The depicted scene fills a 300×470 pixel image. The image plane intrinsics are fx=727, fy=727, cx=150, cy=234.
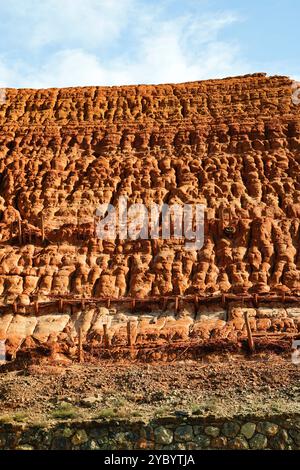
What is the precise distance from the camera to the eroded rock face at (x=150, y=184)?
27594mm

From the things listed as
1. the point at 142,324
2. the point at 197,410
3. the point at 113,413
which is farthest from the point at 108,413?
the point at 142,324

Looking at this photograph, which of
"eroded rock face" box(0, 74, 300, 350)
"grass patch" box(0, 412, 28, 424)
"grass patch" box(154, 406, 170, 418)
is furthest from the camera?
"eroded rock face" box(0, 74, 300, 350)

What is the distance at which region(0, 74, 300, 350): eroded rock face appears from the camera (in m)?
27.6

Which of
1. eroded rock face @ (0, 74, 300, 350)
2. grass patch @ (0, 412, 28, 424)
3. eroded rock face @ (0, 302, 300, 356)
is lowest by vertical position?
grass patch @ (0, 412, 28, 424)

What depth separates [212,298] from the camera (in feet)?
85.4

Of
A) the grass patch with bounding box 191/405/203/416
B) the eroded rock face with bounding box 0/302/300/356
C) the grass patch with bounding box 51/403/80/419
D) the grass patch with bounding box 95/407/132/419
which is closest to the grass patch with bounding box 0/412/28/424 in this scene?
the grass patch with bounding box 51/403/80/419

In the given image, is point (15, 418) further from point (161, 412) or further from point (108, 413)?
point (161, 412)

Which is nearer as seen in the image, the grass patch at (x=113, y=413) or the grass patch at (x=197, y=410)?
the grass patch at (x=197, y=410)

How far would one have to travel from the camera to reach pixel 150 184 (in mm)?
32312

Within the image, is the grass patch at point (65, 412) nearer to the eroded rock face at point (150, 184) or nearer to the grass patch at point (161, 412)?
the grass patch at point (161, 412)

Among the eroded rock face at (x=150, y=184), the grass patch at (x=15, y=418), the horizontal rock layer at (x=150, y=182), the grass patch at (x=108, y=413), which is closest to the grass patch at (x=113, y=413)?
the grass patch at (x=108, y=413)

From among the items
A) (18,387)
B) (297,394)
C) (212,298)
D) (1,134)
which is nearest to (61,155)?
(1,134)

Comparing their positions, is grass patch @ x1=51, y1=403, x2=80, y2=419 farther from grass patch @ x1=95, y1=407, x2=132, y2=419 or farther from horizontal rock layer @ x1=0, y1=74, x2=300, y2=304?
horizontal rock layer @ x1=0, y1=74, x2=300, y2=304

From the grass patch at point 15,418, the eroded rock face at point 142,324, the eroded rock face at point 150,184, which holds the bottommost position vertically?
the grass patch at point 15,418
